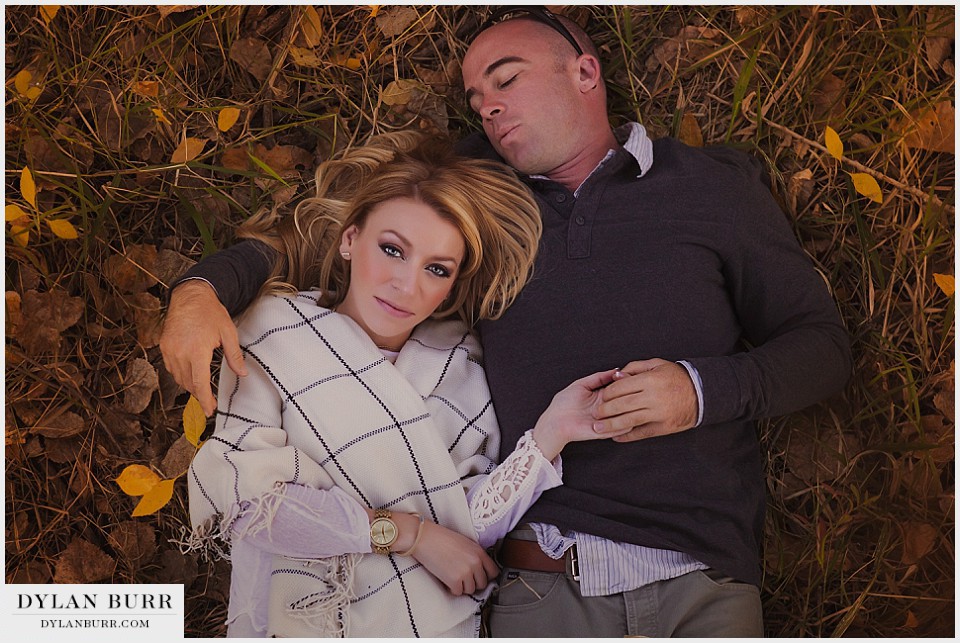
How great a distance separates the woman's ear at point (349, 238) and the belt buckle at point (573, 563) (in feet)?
2.94

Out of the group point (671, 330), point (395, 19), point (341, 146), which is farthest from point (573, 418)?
point (395, 19)

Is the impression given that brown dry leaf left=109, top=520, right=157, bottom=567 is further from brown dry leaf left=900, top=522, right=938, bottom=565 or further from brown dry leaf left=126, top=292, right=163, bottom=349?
brown dry leaf left=900, top=522, right=938, bottom=565

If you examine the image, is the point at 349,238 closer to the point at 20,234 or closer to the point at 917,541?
the point at 20,234

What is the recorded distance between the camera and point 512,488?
1.88 metres

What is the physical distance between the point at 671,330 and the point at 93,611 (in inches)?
61.1

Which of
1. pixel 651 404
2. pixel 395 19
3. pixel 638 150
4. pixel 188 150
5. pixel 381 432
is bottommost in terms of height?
pixel 381 432

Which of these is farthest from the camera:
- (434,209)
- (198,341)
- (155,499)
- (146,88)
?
(146,88)

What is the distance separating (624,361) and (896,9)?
4.04 ft

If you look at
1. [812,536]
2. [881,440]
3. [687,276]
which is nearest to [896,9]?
[687,276]

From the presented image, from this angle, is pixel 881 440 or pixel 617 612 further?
pixel 881 440

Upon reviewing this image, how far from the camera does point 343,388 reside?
1.92 meters

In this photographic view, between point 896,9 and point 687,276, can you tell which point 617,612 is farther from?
point 896,9

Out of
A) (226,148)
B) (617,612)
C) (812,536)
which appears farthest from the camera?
(226,148)

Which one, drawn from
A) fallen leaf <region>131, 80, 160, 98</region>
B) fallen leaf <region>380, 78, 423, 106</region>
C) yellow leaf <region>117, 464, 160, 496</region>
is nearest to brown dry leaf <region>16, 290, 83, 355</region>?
yellow leaf <region>117, 464, 160, 496</region>
